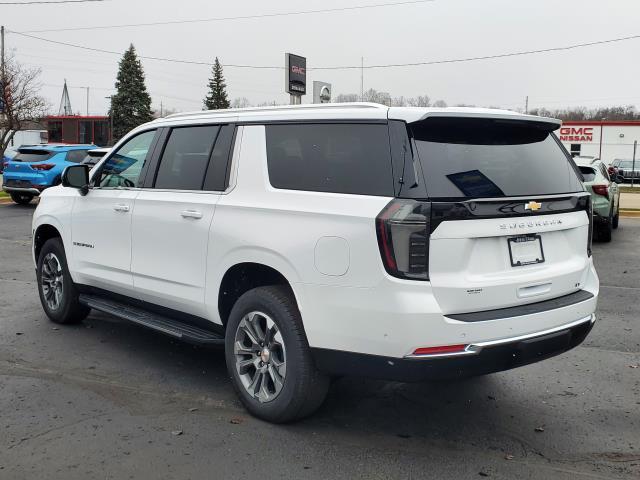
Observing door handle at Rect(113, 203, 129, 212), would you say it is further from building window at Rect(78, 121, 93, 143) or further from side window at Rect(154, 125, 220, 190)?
building window at Rect(78, 121, 93, 143)

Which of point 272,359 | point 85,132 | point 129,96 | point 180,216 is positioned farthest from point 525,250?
point 129,96

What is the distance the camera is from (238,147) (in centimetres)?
438

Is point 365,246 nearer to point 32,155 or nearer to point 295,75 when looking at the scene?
point 32,155

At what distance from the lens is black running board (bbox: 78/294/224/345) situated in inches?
176

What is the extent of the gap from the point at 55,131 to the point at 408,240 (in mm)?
62906

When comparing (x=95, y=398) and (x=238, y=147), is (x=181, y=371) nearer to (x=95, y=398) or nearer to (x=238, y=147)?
(x=95, y=398)

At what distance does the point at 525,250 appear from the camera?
145 inches

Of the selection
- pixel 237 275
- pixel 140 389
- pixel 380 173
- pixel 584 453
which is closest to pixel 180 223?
pixel 237 275

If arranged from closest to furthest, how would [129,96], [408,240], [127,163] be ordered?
[408,240]
[127,163]
[129,96]

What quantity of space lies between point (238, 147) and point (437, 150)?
1444 millimetres

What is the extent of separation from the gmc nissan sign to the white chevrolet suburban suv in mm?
15438

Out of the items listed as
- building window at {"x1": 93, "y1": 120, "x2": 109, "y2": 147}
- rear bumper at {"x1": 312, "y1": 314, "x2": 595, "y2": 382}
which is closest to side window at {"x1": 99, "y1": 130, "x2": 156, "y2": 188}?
rear bumper at {"x1": 312, "y1": 314, "x2": 595, "y2": 382}

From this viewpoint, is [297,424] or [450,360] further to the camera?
[297,424]

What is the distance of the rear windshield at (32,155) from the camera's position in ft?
58.0
